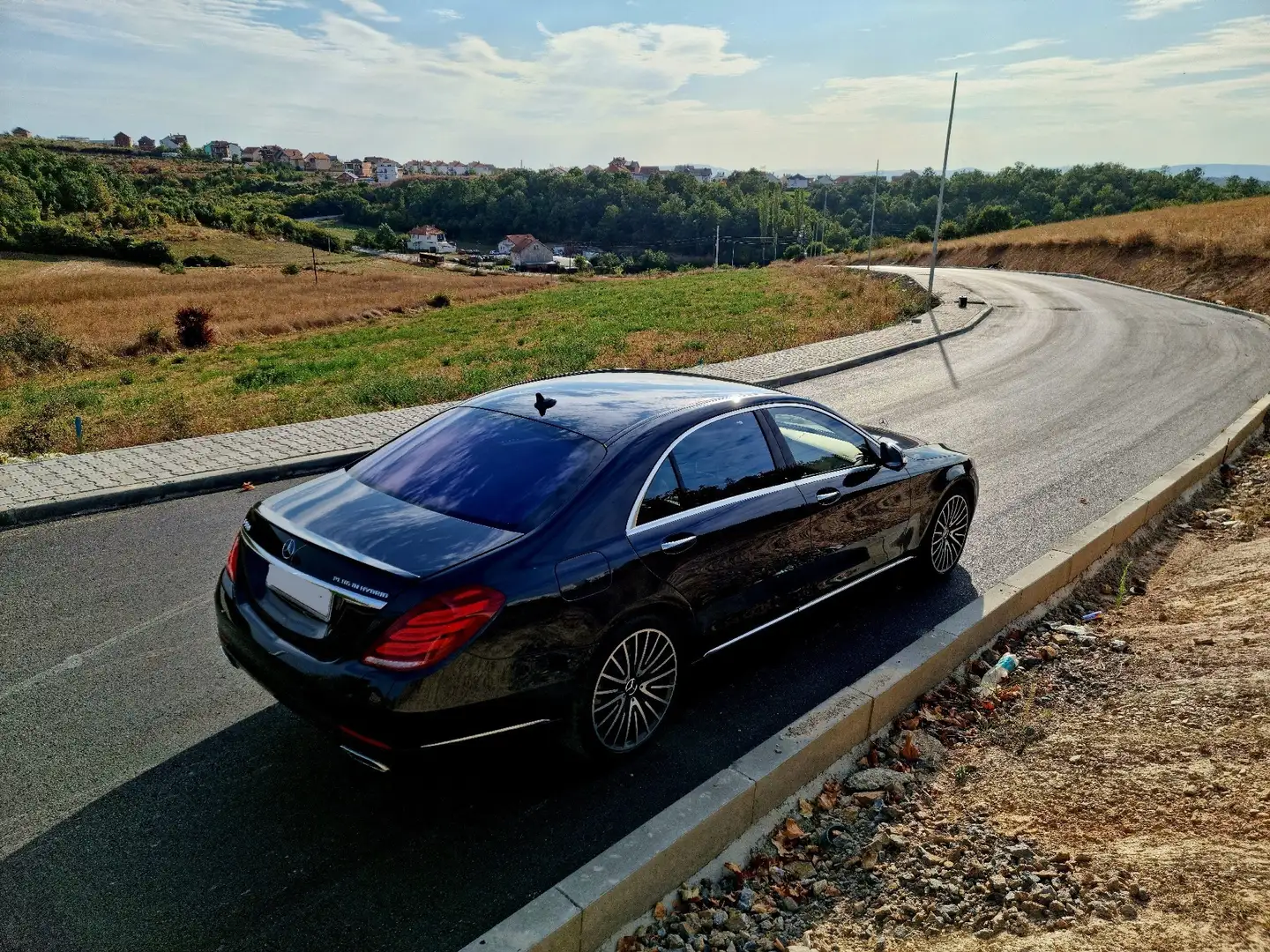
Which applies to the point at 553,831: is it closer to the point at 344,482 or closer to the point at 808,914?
the point at 808,914

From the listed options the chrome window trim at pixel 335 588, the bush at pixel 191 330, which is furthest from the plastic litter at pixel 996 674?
the bush at pixel 191 330

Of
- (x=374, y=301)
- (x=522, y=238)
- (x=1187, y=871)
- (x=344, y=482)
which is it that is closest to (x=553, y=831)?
(x=344, y=482)

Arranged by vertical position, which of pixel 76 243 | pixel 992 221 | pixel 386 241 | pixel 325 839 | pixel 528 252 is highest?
pixel 992 221

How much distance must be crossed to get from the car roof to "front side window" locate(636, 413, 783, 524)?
0.22 metres

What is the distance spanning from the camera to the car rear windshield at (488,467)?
3.79 m

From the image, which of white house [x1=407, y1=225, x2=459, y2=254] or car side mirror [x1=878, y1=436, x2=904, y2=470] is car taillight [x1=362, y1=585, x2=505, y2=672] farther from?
white house [x1=407, y1=225, x2=459, y2=254]

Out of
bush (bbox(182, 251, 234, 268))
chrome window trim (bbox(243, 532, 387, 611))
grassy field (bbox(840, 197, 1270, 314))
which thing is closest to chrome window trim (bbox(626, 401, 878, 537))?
chrome window trim (bbox(243, 532, 387, 611))

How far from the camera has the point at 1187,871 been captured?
9.84ft

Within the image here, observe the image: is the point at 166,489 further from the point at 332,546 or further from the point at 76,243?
the point at 76,243

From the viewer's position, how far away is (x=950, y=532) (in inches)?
243

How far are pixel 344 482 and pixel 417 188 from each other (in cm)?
15352

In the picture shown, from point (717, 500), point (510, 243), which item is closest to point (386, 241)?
point (510, 243)

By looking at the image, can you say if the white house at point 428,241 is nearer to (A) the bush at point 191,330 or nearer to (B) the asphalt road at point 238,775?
(A) the bush at point 191,330

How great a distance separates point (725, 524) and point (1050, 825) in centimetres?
197
